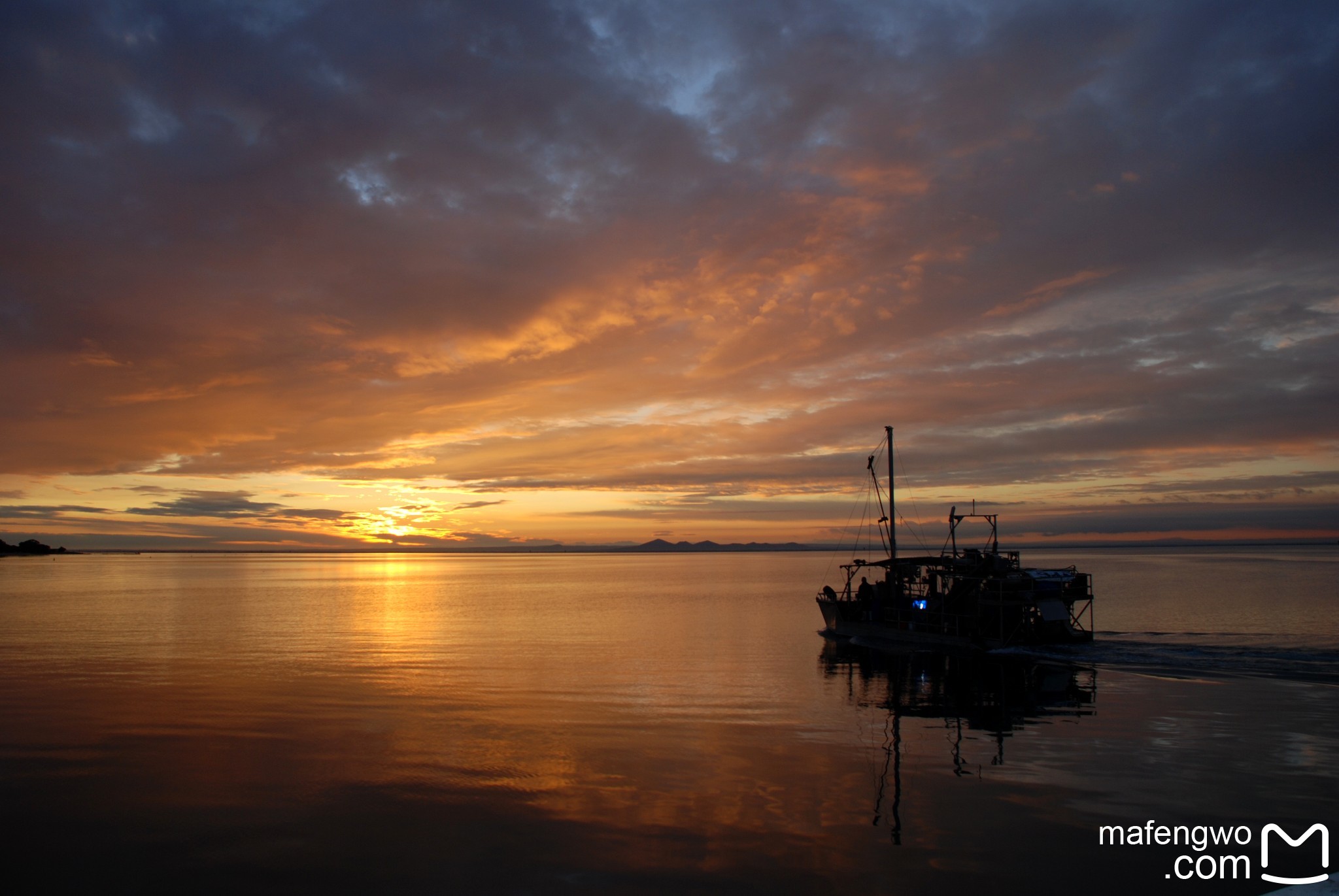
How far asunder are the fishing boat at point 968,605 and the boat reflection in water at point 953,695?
2225 millimetres

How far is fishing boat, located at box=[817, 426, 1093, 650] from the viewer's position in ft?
149

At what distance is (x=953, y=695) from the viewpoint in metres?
31.9

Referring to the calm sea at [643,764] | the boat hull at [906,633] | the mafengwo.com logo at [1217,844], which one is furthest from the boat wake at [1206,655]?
the mafengwo.com logo at [1217,844]

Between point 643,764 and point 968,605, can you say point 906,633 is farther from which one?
point 643,764

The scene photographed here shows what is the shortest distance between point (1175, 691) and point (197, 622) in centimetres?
6548

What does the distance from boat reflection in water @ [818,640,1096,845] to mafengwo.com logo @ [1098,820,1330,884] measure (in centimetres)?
433

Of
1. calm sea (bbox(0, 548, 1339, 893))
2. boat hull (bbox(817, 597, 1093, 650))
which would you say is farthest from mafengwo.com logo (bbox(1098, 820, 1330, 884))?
boat hull (bbox(817, 597, 1093, 650))

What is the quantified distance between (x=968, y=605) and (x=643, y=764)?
33.4 metres

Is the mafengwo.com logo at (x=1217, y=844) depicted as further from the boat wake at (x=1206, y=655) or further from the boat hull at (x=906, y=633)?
the boat hull at (x=906, y=633)

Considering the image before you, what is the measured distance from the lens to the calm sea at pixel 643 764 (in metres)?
14.4

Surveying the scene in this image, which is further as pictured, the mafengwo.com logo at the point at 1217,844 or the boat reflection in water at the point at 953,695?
the boat reflection in water at the point at 953,695

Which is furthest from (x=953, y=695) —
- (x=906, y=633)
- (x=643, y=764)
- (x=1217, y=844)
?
(x=906, y=633)

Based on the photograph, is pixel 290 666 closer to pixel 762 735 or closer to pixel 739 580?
pixel 762 735

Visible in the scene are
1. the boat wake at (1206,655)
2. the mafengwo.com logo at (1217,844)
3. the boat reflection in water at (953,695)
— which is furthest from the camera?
the boat wake at (1206,655)
